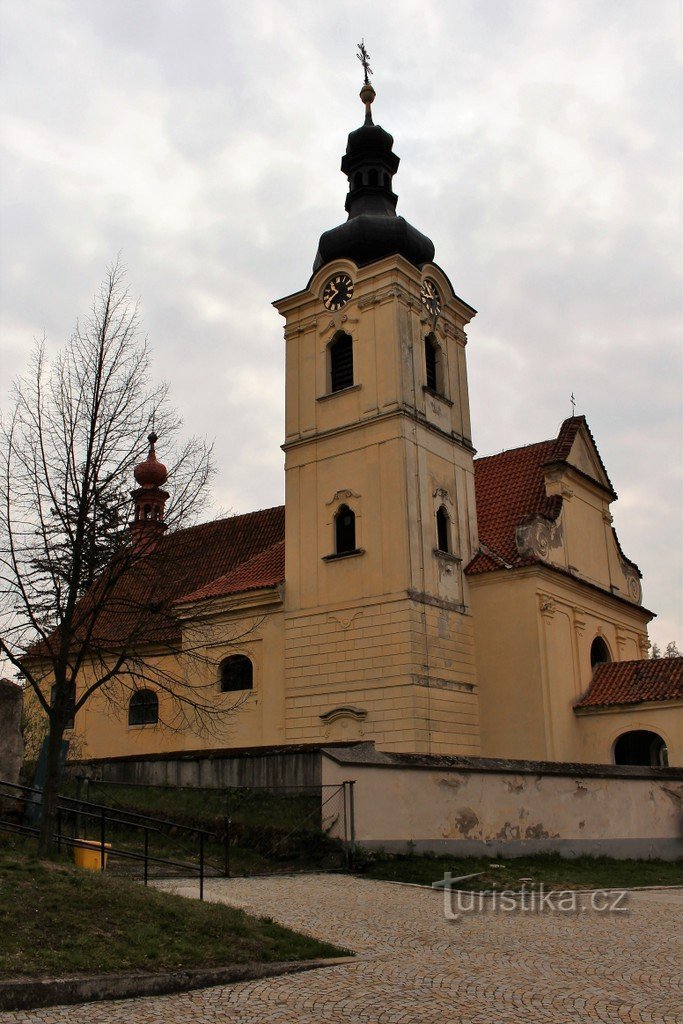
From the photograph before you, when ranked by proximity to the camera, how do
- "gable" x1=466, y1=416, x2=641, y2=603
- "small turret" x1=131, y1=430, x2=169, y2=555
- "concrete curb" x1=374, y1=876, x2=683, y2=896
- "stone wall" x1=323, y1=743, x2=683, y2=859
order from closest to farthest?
"concrete curb" x1=374, y1=876, x2=683, y2=896 < "small turret" x1=131, y1=430, x2=169, y2=555 < "stone wall" x1=323, y1=743, x2=683, y2=859 < "gable" x1=466, y1=416, x2=641, y2=603

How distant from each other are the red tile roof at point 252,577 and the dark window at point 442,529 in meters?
4.35

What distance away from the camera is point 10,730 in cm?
1478

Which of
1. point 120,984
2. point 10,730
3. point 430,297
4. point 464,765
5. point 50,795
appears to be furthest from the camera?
point 430,297

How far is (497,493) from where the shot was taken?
29.2 m

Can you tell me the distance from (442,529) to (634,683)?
20.9 feet

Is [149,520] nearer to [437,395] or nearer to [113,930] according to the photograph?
[113,930]

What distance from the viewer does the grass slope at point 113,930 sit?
7648 mm

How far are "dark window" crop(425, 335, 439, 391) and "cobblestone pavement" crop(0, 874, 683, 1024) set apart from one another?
1763cm

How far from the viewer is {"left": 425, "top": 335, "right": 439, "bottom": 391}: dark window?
27922 mm

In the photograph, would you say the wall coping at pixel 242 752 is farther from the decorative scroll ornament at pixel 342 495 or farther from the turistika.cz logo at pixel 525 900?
the decorative scroll ornament at pixel 342 495

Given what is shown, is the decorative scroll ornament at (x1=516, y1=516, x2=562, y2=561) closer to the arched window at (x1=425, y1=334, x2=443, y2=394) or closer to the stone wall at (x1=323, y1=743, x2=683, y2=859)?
the arched window at (x1=425, y1=334, x2=443, y2=394)

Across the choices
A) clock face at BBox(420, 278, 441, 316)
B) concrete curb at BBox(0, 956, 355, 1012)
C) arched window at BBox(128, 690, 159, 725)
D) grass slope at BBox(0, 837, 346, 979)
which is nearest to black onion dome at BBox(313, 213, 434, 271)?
clock face at BBox(420, 278, 441, 316)

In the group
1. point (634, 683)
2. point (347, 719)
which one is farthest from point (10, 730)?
point (634, 683)

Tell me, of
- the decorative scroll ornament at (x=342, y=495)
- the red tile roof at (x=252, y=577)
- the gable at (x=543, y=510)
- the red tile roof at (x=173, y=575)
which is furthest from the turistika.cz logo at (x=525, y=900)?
the red tile roof at (x=252, y=577)
